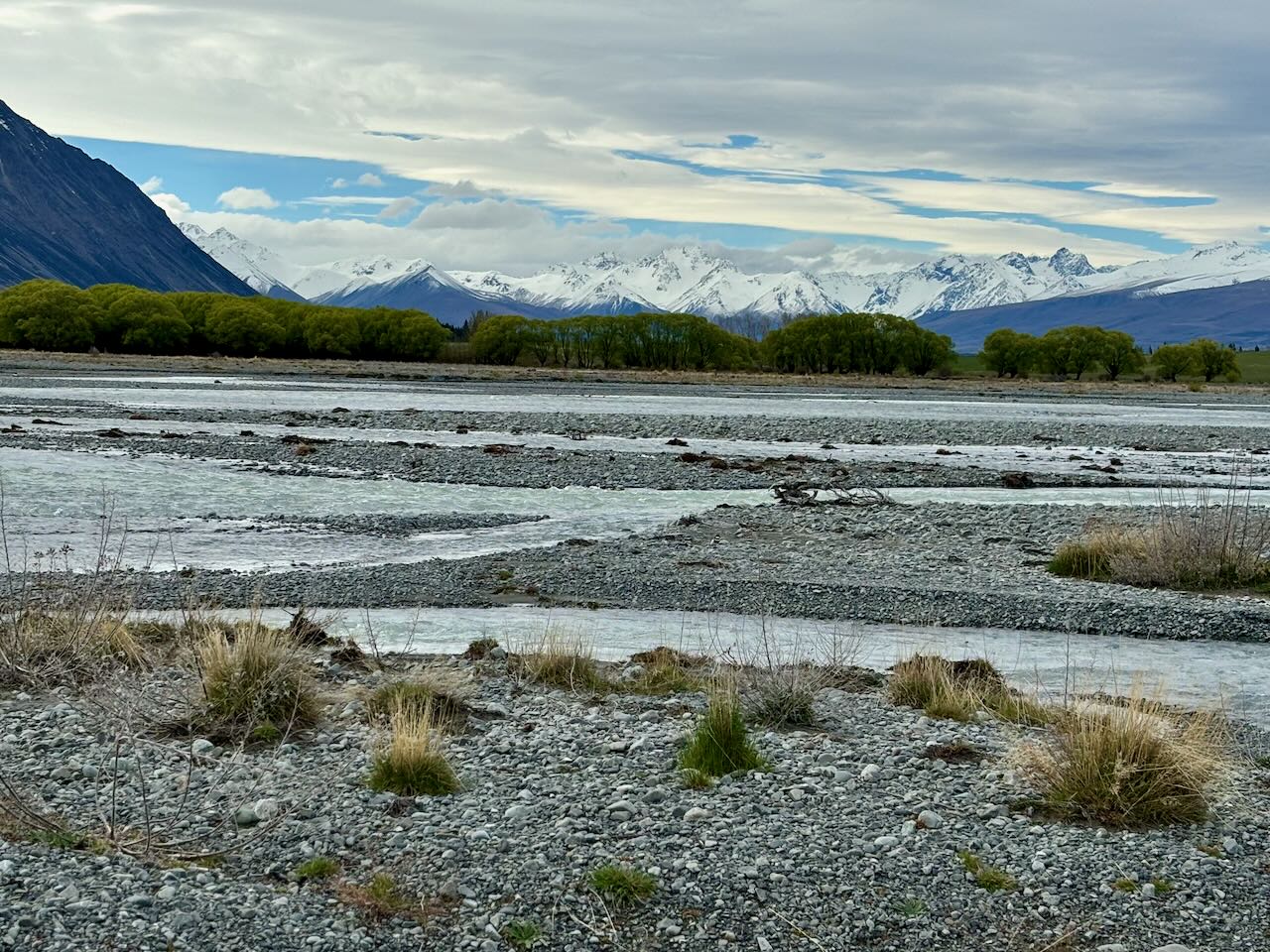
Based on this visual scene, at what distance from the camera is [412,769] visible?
9781 millimetres

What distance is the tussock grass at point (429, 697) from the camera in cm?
1131

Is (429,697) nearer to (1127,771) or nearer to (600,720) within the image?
(600,720)

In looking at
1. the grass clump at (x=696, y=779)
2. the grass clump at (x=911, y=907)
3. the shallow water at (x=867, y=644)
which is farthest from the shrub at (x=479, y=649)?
the grass clump at (x=911, y=907)

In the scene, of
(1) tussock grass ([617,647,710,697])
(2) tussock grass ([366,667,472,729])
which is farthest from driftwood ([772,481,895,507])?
(2) tussock grass ([366,667,472,729])

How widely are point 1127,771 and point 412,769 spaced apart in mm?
5067

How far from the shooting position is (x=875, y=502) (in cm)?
3008

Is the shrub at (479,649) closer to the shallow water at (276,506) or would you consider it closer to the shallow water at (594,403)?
the shallow water at (276,506)

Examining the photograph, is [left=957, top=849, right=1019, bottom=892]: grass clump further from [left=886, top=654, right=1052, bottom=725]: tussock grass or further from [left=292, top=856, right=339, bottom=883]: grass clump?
[left=292, top=856, right=339, bottom=883]: grass clump

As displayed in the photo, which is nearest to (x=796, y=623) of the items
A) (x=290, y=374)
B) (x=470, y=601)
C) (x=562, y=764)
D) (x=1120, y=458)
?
(x=470, y=601)

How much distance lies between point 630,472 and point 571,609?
18736mm

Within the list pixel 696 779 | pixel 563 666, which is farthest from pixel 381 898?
pixel 563 666

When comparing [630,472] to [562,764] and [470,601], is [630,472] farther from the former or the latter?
[562,764]

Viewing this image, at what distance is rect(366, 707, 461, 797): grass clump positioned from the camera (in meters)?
9.71

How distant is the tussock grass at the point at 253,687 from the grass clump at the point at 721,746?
3306mm
